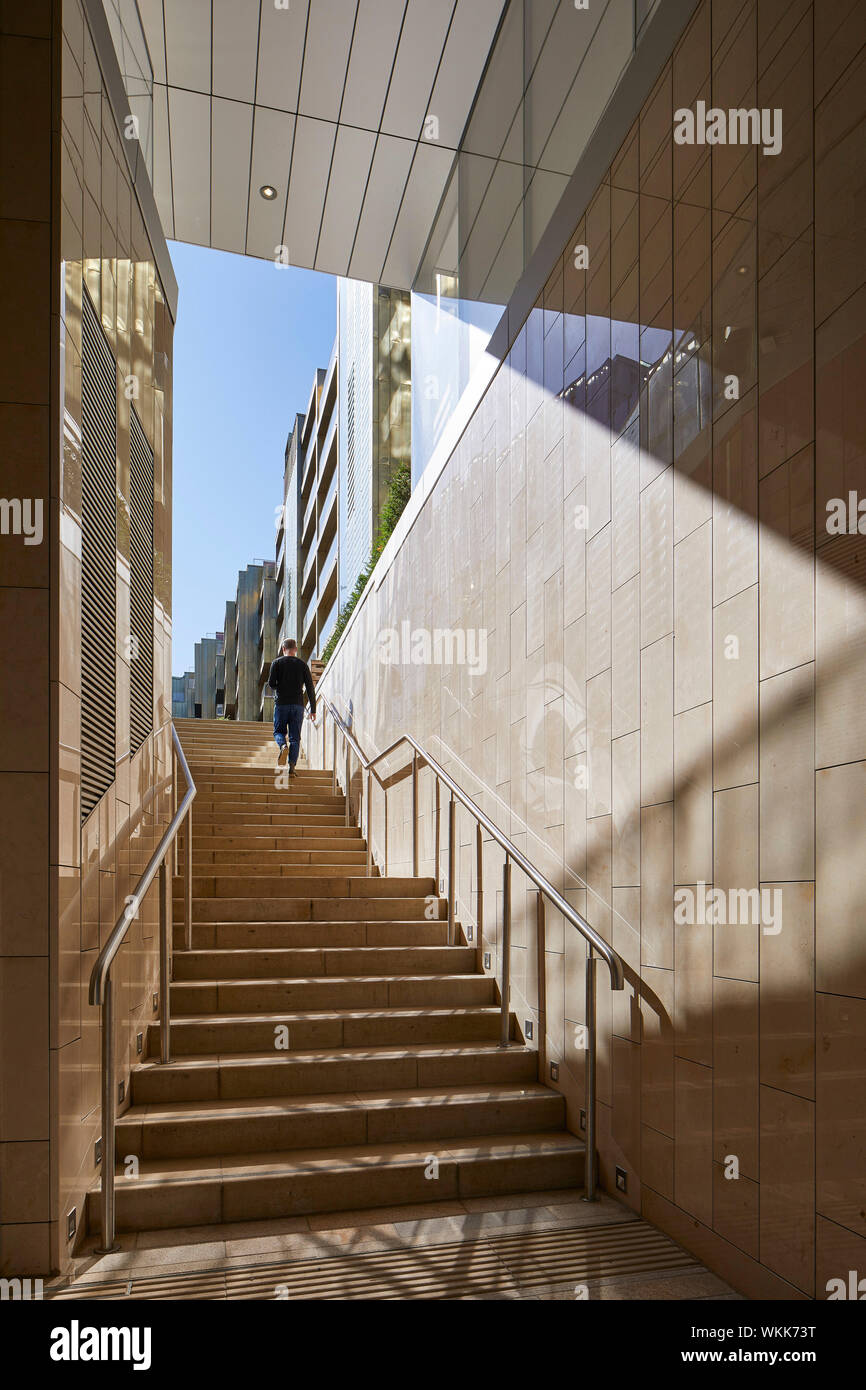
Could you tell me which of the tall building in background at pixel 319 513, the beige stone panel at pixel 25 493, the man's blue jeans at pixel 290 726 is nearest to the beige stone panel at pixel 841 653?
the beige stone panel at pixel 25 493

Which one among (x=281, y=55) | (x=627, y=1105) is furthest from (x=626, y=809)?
(x=281, y=55)

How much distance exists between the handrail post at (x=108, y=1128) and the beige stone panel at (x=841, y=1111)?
2242 mm

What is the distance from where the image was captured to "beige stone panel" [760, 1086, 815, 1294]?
2.58 m

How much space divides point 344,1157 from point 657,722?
83.2 inches

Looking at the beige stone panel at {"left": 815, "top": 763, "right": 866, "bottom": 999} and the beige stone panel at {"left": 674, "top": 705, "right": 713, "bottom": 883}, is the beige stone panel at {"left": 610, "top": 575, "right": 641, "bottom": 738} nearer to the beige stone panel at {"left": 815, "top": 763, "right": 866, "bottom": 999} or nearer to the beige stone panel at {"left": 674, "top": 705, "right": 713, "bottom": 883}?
the beige stone panel at {"left": 674, "top": 705, "right": 713, "bottom": 883}

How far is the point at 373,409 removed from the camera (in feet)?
58.5

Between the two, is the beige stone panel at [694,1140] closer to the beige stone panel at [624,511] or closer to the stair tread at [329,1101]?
the stair tread at [329,1101]

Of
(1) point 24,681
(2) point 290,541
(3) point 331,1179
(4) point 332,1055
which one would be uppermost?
(2) point 290,541

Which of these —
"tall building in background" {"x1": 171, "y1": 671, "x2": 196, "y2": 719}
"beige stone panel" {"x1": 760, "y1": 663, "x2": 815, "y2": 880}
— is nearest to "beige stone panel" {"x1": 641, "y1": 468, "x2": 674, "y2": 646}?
"beige stone panel" {"x1": 760, "y1": 663, "x2": 815, "y2": 880}

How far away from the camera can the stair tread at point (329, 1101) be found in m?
3.96

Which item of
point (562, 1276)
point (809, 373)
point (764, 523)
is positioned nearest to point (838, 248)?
point (809, 373)

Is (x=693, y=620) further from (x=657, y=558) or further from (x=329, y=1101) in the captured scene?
(x=329, y=1101)

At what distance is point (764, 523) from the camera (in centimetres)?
300

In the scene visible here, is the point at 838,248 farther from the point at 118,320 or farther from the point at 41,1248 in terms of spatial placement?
the point at 41,1248
